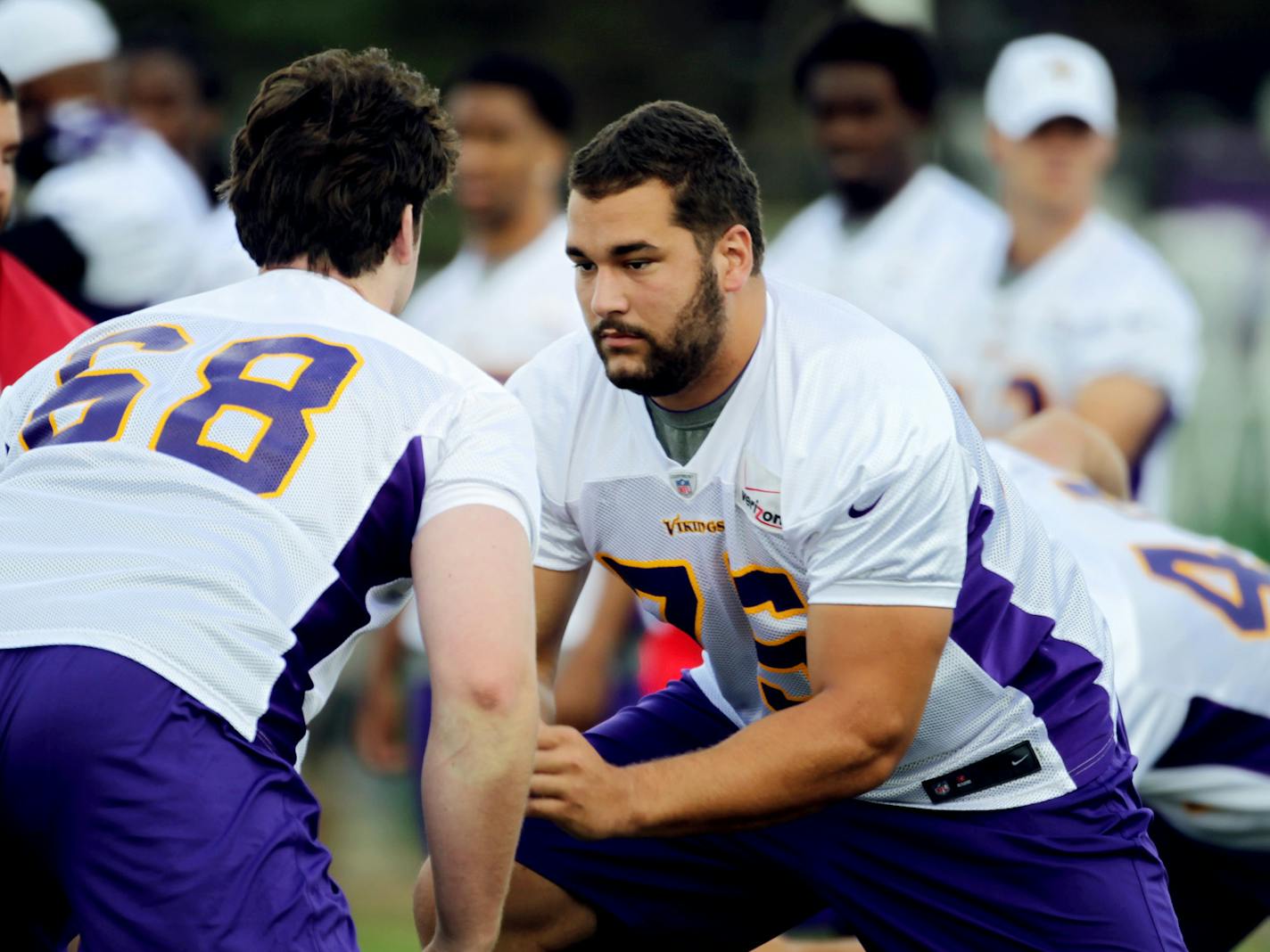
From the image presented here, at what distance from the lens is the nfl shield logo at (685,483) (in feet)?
11.9

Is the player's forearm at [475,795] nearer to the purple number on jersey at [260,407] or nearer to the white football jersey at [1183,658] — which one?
the purple number on jersey at [260,407]

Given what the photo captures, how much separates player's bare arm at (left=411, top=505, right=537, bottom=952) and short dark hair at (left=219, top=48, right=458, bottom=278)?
562 millimetres

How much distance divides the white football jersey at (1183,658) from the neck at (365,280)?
162cm

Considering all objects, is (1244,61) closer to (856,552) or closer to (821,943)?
(821,943)

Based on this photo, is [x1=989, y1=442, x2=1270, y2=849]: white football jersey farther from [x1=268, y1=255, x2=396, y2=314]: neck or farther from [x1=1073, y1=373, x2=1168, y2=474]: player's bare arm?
[x1=1073, y1=373, x2=1168, y2=474]: player's bare arm

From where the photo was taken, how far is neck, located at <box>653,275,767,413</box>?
3605 mm

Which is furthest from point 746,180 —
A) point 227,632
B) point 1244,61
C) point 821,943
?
point 1244,61

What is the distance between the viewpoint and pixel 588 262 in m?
3.57

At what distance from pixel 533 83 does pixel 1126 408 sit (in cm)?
256

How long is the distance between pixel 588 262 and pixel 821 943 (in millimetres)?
2498

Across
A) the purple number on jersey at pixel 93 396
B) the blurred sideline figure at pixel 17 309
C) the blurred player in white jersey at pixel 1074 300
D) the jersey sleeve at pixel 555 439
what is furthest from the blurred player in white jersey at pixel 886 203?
the purple number on jersey at pixel 93 396

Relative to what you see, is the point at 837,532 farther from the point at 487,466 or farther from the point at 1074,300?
the point at 1074,300

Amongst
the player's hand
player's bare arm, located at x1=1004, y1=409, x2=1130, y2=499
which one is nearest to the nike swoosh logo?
the player's hand

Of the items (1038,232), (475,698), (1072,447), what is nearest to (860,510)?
(475,698)
